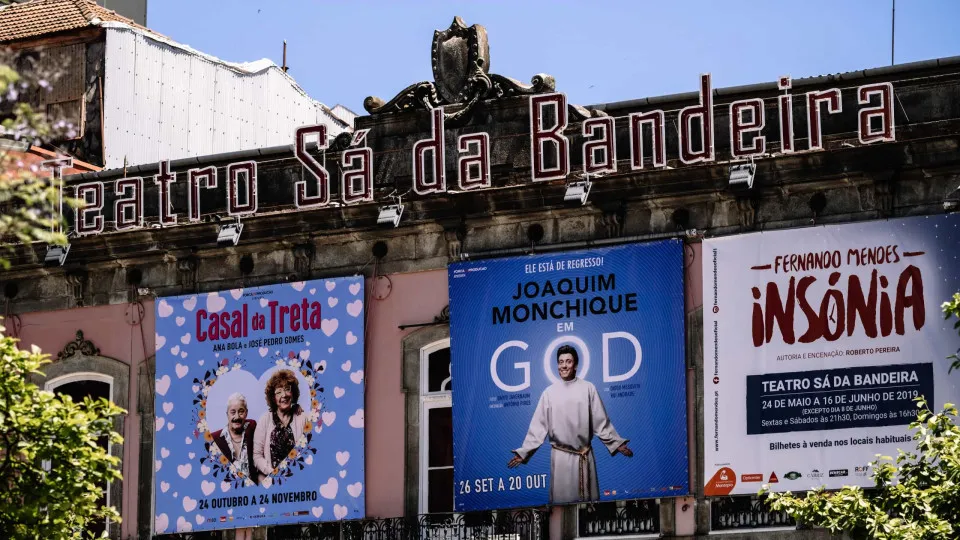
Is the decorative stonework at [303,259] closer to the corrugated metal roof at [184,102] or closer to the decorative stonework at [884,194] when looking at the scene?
the corrugated metal roof at [184,102]

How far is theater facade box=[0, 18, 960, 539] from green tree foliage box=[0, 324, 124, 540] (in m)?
6.03

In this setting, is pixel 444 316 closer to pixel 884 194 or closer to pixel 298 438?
pixel 298 438

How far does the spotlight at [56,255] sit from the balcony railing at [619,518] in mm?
8580

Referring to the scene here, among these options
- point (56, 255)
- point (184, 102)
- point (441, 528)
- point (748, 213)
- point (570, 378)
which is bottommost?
point (441, 528)

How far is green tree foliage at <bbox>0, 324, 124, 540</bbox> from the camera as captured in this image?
2228 cm

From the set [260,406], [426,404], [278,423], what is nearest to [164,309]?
[260,406]

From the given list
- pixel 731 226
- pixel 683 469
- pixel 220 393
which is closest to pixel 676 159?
pixel 731 226

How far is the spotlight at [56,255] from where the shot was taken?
30359 mm

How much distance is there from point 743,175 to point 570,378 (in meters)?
3.39

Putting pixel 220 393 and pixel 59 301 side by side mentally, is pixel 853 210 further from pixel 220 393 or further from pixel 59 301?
pixel 59 301

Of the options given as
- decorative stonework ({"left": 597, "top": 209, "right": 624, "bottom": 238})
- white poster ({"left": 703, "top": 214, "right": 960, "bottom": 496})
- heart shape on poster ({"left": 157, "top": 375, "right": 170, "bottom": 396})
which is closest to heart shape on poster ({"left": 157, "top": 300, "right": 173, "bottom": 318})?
heart shape on poster ({"left": 157, "top": 375, "right": 170, "bottom": 396})

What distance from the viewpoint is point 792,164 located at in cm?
2617

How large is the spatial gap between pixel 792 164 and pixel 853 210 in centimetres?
93

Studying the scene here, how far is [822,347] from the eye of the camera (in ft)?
84.7
